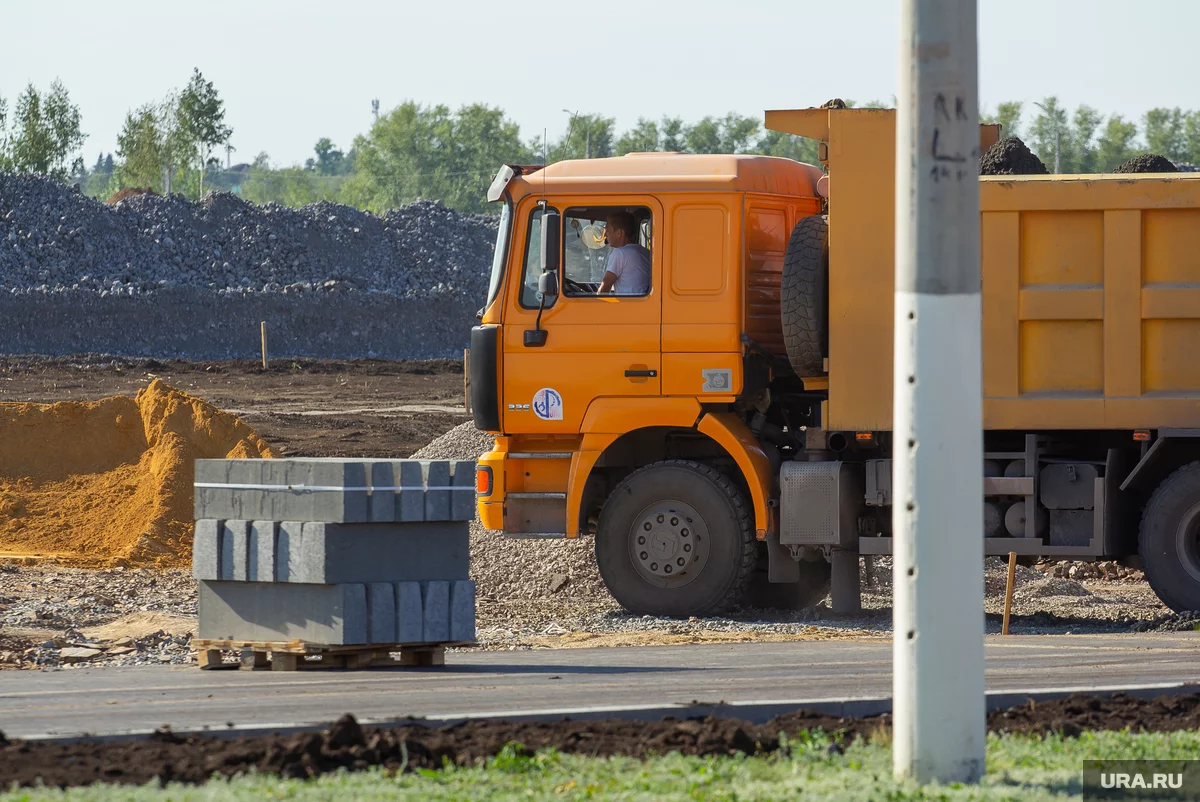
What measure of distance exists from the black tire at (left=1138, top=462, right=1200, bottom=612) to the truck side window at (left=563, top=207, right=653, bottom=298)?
3944 mm

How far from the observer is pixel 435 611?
29.4ft

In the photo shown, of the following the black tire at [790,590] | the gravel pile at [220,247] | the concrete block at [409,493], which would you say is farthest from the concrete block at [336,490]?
the gravel pile at [220,247]

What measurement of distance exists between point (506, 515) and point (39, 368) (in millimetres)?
30474

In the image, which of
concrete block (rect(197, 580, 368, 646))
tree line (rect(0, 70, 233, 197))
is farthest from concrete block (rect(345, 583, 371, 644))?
tree line (rect(0, 70, 233, 197))

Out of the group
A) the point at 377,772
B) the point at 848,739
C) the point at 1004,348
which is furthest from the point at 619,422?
the point at 377,772

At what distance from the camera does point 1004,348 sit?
11.3 meters

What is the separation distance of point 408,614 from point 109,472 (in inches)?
511

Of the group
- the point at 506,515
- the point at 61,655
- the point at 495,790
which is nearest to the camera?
the point at 495,790

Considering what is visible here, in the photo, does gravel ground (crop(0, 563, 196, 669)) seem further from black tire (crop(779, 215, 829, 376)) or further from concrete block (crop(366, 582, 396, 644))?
black tire (crop(779, 215, 829, 376))

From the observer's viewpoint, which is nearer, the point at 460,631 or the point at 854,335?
the point at 460,631

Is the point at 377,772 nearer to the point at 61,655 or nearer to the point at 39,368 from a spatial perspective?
the point at 61,655

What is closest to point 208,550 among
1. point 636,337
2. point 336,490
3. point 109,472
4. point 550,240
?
point 336,490

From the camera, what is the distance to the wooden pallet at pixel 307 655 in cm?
878

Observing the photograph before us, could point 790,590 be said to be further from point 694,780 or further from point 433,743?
point 694,780
